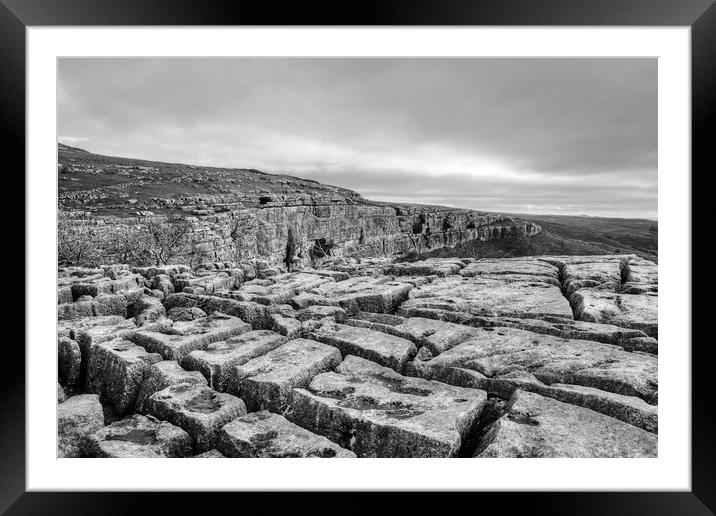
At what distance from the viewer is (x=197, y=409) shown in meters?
3.83

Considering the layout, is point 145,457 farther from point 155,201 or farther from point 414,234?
point 414,234

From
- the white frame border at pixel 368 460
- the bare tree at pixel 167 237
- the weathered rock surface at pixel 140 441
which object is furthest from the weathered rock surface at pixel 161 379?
the bare tree at pixel 167 237

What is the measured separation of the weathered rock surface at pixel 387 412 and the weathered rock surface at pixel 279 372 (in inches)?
5.3

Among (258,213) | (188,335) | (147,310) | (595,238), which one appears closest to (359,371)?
(188,335)

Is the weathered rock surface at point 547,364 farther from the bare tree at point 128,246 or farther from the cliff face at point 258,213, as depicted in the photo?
the bare tree at point 128,246

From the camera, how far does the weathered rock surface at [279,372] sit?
4008mm

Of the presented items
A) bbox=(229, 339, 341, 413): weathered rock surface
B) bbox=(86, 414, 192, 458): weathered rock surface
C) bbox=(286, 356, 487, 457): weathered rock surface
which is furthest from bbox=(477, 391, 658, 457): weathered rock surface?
bbox=(86, 414, 192, 458): weathered rock surface

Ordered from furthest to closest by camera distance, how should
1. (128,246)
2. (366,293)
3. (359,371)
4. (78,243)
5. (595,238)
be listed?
(128,246) < (78,243) < (595,238) < (366,293) < (359,371)

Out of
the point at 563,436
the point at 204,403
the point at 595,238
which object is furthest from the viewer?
the point at 595,238

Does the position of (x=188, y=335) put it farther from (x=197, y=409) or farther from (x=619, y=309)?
(x=619, y=309)

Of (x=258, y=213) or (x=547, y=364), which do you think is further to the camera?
(x=258, y=213)

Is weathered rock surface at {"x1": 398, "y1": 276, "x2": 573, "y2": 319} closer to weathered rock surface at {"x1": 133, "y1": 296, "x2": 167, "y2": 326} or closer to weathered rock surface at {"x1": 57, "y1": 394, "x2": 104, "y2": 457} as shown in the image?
weathered rock surface at {"x1": 133, "y1": 296, "x2": 167, "y2": 326}
